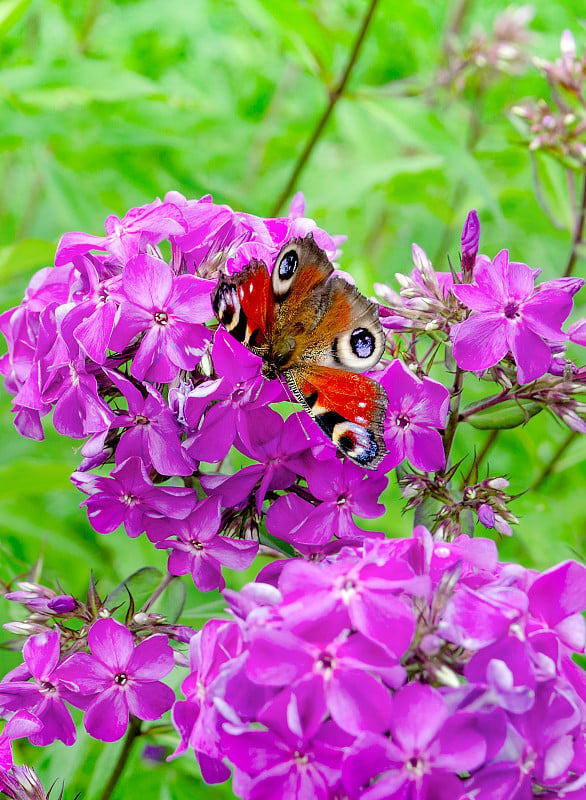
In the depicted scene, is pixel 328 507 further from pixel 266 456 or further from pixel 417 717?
pixel 417 717

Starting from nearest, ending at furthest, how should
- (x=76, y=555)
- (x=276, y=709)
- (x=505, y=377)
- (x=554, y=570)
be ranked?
(x=276, y=709) → (x=554, y=570) → (x=505, y=377) → (x=76, y=555)

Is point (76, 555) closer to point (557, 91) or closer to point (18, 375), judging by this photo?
point (18, 375)

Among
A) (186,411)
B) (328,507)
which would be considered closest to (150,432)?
(186,411)

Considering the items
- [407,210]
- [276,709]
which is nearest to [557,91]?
[407,210]

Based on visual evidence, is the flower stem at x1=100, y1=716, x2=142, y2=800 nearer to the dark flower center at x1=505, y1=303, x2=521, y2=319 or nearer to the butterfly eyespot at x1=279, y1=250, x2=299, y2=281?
the butterfly eyespot at x1=279, y1=250, x2=299, y2=281

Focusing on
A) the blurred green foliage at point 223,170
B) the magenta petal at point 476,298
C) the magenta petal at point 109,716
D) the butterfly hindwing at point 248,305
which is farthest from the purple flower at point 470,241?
the magenta petal at point 109,716

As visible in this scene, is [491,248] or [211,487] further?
[491,248]

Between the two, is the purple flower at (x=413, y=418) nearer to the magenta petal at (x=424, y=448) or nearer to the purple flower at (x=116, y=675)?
the magenta petal at (x=424, y=448)
